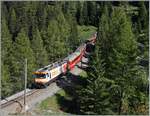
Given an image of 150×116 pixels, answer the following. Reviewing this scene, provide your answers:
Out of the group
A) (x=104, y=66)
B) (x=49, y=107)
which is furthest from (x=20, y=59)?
(x=104, y=66)

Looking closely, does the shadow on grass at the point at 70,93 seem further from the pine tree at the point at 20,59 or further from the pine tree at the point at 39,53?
the pine tree at the point at 39,53

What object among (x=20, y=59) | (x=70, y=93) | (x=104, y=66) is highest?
(x=104, y=66)

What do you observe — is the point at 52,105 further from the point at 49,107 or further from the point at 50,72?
the point at 50,72

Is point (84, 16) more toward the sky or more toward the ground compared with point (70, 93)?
more toward the sky

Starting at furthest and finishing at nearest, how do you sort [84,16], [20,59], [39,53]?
[84,16] → [39,53] → [20,59]

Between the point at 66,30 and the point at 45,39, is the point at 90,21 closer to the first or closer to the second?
the point at 66,30

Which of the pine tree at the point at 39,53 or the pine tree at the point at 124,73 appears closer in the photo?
the pine tree at the point at 124,73

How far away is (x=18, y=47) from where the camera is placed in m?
72.9

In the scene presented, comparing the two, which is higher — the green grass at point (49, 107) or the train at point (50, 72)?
the train at point (50, 72)

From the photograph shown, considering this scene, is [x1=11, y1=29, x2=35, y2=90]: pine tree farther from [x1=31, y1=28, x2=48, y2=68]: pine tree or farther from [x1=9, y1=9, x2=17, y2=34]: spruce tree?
[x1=9, y1=9, x2=17, y2=34]: spruce tree

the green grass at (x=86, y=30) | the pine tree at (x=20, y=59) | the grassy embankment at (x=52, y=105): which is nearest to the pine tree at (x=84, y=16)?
the green grass at (x=86, y=30)

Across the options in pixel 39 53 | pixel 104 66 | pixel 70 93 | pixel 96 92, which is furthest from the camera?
pixel 39 53

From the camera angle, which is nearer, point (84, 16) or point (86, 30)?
point (86, 30)

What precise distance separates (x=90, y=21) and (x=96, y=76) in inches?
4255
